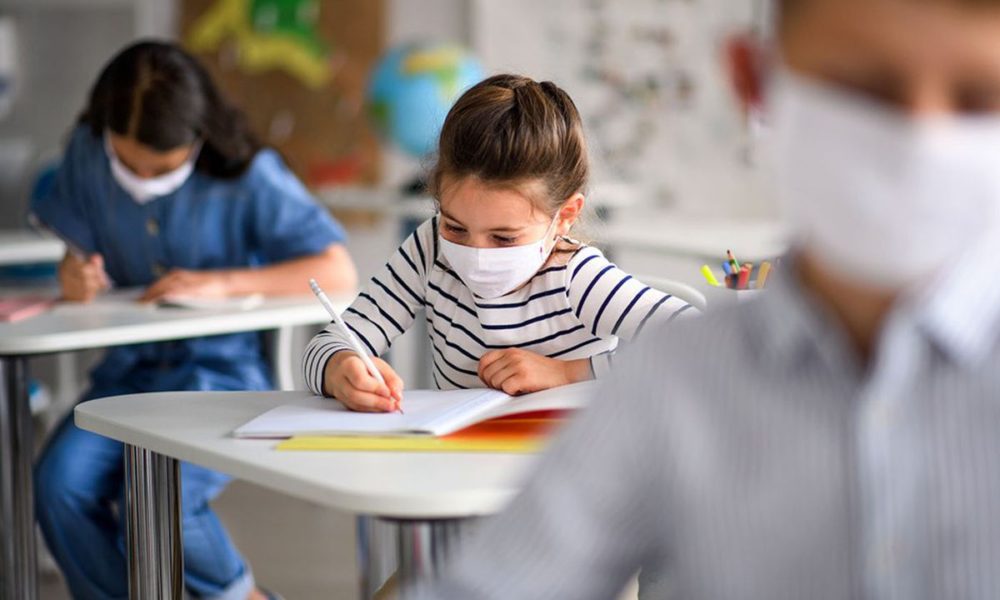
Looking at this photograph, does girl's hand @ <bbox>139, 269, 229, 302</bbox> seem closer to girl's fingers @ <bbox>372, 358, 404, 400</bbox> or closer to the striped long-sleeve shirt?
the striped long-sleeve shirt

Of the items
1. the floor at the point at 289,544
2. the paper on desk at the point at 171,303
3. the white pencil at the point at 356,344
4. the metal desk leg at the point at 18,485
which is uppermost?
the white pencil at the point at 356,344

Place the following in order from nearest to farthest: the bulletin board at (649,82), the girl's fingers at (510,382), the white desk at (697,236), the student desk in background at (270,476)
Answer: the student desk in background at (270,476)
the girl's fingers at (510,382)
the white desk at (697,236)
the bulletin board at (649,82)

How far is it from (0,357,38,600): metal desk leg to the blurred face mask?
1.69 metres

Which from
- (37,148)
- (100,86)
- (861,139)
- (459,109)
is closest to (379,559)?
(459,109)

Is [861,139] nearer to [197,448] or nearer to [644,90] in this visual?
[197,448]

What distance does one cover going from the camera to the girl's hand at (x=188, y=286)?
2428mm

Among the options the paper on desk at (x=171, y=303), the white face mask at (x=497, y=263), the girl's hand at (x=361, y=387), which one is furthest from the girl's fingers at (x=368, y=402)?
the paper on desk at (x=171, y=303)

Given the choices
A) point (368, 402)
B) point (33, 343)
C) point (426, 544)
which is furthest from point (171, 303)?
point (426, 544)

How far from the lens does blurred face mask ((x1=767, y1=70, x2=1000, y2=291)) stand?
2.27 ft

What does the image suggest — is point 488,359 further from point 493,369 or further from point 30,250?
point 30,250

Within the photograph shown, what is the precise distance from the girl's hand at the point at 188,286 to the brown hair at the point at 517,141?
0.83m

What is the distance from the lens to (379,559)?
4.33 feet

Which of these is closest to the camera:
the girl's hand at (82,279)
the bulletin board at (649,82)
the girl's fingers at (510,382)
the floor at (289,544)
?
the girl's fingers at (510,382)

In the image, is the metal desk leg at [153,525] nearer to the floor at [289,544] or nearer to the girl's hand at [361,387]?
the girl's hand at [361,387]
